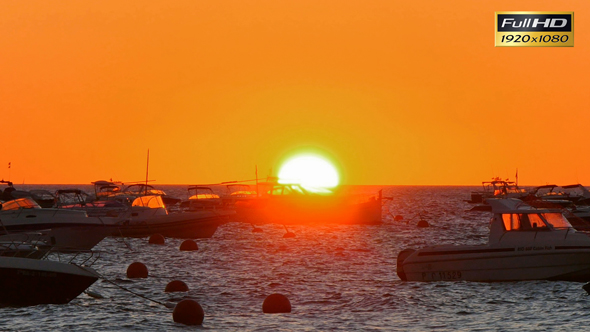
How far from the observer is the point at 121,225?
49750 millimetres

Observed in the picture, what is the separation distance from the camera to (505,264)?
95.5ft

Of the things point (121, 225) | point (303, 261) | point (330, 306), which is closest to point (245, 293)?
point (330, 306)

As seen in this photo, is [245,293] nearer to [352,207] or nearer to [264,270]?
[264,270]

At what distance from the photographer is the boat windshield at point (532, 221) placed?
29031 mm

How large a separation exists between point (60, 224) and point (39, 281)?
50.7 feet

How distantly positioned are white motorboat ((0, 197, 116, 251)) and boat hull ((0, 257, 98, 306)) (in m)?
13.4

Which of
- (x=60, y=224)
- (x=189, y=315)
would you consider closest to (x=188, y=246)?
(x=60, y=224)

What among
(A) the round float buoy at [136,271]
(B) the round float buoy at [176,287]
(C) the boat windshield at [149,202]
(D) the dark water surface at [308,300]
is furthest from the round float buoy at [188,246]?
(B) the round float buoy at [176,287]

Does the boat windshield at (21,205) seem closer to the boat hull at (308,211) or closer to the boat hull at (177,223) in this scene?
the boat hull at (177,223)

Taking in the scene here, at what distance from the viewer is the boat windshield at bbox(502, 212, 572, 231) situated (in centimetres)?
2903

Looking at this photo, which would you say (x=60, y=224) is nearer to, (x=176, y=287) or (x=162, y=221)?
(x=176, y=287)

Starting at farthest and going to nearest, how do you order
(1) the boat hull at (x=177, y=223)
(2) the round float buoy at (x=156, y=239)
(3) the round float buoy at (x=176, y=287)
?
(2) the round float buoy at (x=156, y=239), (1) the boat hull at (x=177, y=223), (3) the round float buoy at (x=176, y=287)

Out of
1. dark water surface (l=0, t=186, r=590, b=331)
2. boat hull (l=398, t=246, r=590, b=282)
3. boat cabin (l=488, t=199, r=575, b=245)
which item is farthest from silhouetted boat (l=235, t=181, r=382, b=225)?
boat cabin (l=488, t=199, r=575, b=245)

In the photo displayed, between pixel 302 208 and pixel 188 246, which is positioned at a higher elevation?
pixel 302 208
